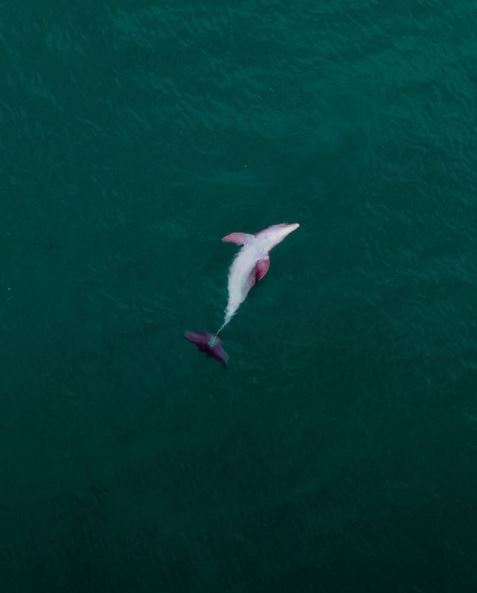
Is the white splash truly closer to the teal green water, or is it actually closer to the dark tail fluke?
the teal green water

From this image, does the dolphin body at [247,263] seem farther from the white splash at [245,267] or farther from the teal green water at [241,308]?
the teal green water at [241,308]

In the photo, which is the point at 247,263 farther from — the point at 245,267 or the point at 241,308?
the point at 241,308

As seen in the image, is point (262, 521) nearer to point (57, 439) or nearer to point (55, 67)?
point (57, 439)

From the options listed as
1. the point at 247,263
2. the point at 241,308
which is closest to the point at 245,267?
the point at 247,263

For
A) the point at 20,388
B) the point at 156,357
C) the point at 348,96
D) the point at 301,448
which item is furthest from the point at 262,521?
the point at 348,96

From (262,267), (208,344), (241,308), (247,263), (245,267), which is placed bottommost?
(208,344)

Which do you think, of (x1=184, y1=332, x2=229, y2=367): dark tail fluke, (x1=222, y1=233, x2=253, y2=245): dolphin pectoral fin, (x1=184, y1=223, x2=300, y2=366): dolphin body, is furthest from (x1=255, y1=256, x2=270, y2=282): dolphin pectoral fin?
(x1=184, y1=332, x2=229, y2=367): dark tail fluke
